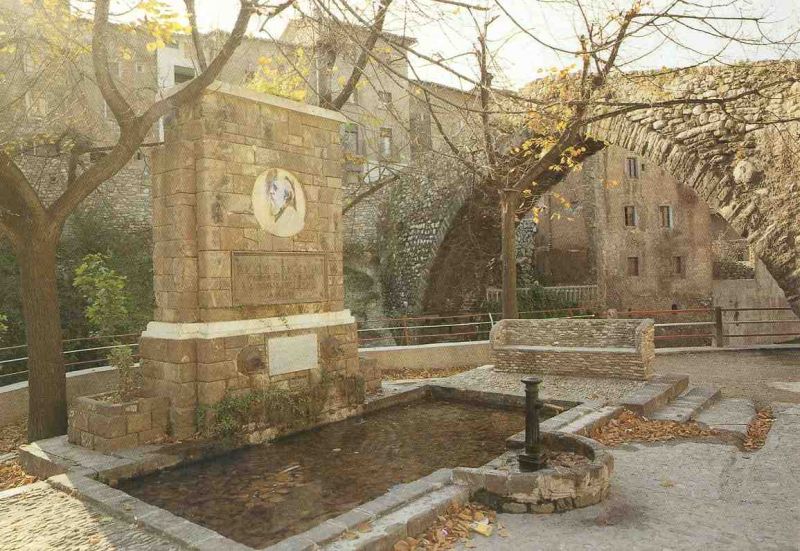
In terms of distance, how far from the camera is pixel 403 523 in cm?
350

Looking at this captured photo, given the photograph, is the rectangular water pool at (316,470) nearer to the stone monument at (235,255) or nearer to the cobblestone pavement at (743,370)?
the stone monument at (235,255)

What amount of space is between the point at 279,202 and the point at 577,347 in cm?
492

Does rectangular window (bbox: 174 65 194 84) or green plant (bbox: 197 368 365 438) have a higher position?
rectangular window (bbox: 174 65 194 84)

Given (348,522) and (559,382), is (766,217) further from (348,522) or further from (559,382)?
(348,522)

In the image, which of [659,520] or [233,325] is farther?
[233,325]

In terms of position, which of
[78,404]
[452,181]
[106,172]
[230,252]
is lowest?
[78,404]

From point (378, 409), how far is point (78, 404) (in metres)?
3.36

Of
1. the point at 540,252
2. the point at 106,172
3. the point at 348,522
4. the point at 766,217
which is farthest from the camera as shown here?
the point at 540,252

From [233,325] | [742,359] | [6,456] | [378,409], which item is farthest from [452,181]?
[6,456]

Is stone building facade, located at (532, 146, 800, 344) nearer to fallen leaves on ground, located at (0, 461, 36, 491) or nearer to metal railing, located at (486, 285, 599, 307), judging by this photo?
metal railing, located at (486, 285, 599, 307)

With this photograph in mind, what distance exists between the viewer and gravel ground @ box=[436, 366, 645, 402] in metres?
7.25

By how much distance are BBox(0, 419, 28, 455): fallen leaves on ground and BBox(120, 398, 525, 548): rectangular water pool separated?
3.38m

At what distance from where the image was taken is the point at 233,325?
5.89m

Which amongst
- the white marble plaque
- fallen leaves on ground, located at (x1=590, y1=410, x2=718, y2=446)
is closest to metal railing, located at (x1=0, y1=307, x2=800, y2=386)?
the white marble plaque
